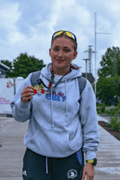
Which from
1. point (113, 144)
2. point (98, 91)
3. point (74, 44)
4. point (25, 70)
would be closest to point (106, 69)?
point (25, 70)

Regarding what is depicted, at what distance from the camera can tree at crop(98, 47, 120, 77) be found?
137 ft

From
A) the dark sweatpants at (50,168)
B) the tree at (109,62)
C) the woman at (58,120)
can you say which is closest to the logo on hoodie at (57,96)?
the woman at (58,120)

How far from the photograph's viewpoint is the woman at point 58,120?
5.05 ft

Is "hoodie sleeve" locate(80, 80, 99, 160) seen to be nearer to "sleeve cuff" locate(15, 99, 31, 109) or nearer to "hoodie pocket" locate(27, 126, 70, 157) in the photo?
"hoodie pocket" locate(27, 126, 70, 157)

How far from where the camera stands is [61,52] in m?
1.62

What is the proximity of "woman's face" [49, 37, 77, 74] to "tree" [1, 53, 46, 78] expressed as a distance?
46325mm

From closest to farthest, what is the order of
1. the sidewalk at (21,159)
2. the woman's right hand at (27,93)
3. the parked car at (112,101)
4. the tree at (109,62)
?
the woman's right hand at (27,93) → the sidewalk at (21,159) → the parked car at (112,101) → the tree at (109,62)

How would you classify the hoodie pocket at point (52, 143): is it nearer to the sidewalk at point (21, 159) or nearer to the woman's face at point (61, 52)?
the woman's face at point (61, 52)

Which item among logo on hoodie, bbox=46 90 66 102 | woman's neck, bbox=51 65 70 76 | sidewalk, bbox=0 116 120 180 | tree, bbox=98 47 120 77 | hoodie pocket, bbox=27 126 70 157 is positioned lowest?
sidewalk, bbox=0 116 120 180

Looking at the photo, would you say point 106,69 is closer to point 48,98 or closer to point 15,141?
point 15,141

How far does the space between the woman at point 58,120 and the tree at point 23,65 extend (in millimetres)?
46337

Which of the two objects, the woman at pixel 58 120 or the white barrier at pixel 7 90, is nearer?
the woman at pixel 58 120

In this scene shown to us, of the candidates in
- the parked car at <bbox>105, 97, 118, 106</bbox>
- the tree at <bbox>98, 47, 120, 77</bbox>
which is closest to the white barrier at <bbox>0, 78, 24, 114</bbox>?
the parked car at <bbox>105, 97, 118, 106</bbox>

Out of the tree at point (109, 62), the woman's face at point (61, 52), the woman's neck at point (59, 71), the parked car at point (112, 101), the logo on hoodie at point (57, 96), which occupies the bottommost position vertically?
the parked car at point (112, 101)
